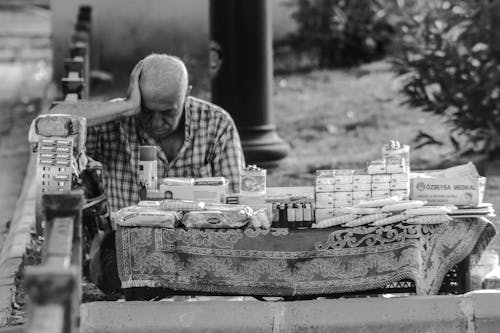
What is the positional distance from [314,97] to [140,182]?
7.85m

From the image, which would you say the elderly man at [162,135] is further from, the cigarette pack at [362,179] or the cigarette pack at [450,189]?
the cigarette pack at [450,189]

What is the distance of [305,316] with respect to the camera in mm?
5809

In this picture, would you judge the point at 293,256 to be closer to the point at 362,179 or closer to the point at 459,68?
the point at 362,179

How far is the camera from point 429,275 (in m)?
6.09

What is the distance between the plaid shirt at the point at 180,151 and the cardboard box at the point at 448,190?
106 cm

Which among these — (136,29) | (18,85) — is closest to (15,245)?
(136,29)

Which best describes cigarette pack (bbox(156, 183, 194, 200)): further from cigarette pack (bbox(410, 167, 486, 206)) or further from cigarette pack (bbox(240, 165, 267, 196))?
cigarette pack (bbox(410, 167, 486, 206))

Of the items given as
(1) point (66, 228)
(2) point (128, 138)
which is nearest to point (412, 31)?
(2) point (128, 138)

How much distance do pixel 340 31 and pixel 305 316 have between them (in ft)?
31.8

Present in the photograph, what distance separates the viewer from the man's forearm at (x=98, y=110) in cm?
650

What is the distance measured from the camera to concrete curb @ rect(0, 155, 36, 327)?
7.01 meters

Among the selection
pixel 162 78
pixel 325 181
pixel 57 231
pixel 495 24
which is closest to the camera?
pixel 57 231

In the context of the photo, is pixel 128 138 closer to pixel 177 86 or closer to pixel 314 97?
pixel 177 86

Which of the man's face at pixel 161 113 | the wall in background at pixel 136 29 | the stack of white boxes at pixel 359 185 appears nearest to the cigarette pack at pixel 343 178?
the stack of white boxes at pixel 359 185
